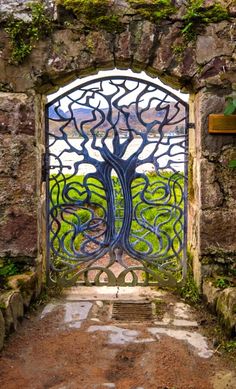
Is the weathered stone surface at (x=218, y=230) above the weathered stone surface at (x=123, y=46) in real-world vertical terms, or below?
below

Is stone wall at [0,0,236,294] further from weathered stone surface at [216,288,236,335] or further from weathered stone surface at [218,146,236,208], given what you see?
weathered stone surface at [216,288,236,335]

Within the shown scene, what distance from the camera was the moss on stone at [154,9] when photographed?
122 inches

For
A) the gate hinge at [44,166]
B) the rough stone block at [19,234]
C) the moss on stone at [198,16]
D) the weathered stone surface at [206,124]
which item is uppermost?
the moss on stone at [198,16]

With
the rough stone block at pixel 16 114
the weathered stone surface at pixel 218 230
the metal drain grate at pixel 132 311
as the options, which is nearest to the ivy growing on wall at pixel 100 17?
the rough stone block at pixel 16 114

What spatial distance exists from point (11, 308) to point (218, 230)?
1.62 metres

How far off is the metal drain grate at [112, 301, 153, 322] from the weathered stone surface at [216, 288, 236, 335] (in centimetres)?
54

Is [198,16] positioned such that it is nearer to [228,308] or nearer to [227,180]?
[227,180]

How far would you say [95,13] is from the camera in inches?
122

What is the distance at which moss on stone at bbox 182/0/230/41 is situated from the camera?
10.1ft

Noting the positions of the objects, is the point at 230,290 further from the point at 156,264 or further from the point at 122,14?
the point at 122,14

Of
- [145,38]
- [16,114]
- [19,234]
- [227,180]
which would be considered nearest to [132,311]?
[19,234]

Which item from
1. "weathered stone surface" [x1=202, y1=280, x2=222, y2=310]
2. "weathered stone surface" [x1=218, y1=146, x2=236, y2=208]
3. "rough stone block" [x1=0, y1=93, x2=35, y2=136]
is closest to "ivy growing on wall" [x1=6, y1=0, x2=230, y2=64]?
"rough stone block" [x1=0, y1=93, x2=35, y2=136]

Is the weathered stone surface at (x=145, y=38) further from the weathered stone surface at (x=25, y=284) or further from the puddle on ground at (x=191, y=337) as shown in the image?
the puddle on ground at (x=191, y=337)

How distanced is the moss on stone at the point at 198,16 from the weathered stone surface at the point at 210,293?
184 cm
